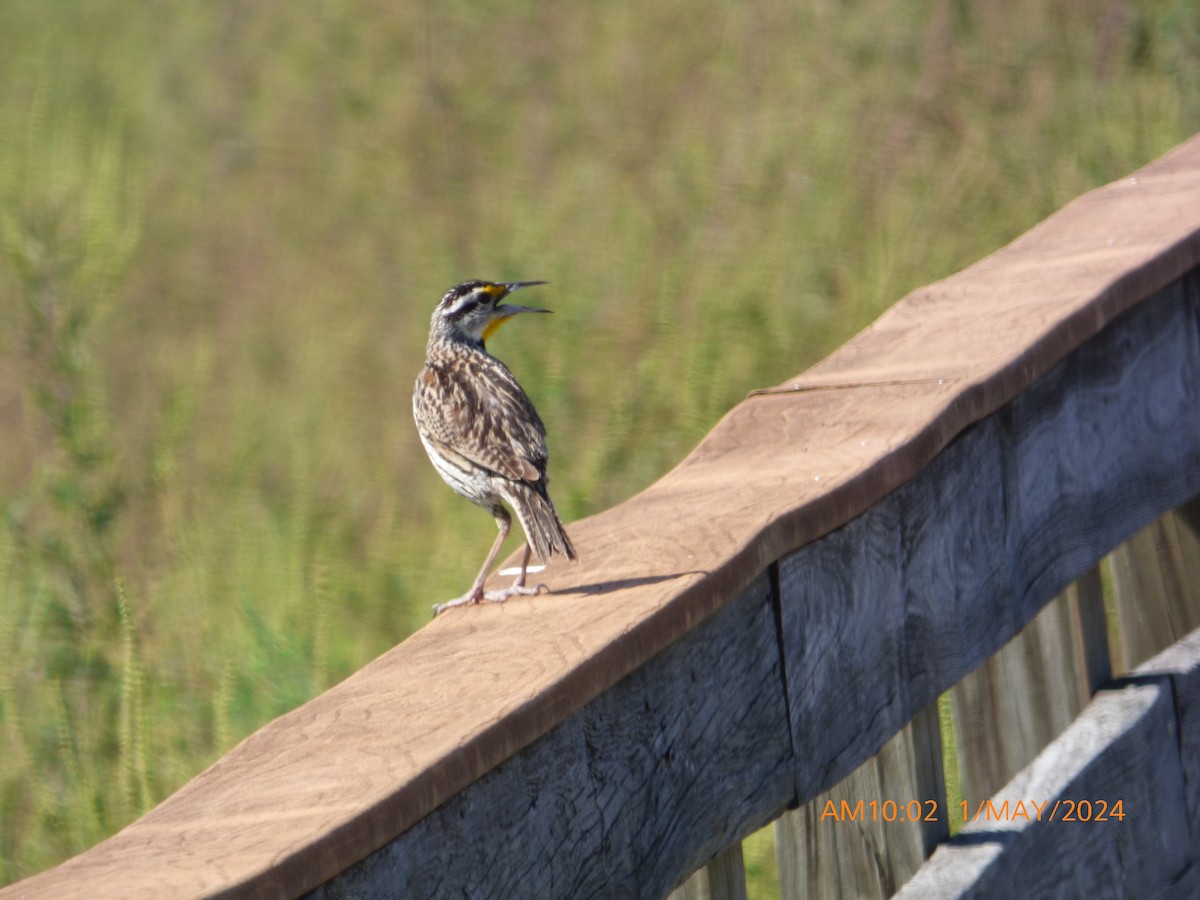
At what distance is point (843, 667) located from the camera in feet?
7.57

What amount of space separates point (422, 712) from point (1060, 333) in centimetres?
137

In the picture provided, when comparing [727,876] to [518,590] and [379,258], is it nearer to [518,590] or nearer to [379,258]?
[518,590]

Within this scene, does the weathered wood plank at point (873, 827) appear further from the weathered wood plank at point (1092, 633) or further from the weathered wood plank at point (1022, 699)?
the weathered wood plank at point (1092, 633)

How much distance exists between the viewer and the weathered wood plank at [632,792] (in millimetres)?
1672

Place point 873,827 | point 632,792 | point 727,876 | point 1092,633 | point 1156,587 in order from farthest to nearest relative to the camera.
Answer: point 1156,587
point 1092,633
point 873,827
point 727,876
point 632,792

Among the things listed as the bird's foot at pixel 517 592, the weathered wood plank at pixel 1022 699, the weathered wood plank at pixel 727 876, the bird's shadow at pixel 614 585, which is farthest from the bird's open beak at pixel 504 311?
the weathered wood plank at pixel 727 876

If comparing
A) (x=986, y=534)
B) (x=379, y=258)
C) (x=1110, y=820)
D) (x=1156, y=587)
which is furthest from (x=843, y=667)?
(x=379, y=258)

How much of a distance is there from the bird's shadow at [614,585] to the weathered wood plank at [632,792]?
0.23ft

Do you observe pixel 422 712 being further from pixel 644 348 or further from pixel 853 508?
pixel 644 348

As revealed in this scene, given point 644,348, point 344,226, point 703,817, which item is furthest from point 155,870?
point 344,226

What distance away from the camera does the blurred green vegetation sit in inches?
189

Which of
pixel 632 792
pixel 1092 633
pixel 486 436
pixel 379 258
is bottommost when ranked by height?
pixel 1092 633

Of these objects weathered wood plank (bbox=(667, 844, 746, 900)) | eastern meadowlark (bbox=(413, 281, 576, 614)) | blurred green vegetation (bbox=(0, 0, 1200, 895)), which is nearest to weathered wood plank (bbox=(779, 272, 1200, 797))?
weathered wood plank (bbox=(667, 844, 746, 900))

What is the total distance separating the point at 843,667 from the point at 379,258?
16.8ft
